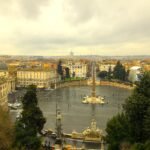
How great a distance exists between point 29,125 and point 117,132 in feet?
8.15

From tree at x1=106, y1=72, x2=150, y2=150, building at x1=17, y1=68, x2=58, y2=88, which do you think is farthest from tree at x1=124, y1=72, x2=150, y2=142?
building at x1=17, y1=68, x2=58, y2=88

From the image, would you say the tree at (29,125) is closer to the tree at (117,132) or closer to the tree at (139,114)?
the tree at (117,132)

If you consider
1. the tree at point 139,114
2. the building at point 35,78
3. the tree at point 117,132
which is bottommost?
the building at point 35,78

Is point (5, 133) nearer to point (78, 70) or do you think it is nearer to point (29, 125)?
point (29, 125)

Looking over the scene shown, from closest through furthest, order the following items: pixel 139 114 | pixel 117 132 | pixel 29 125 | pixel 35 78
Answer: pixel 139 114 < pixel 117 132 < pixel 29 125 < pixel 35 78

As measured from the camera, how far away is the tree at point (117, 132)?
991 cm

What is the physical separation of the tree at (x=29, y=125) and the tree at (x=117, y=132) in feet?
6.48

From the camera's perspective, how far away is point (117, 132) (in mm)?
10297

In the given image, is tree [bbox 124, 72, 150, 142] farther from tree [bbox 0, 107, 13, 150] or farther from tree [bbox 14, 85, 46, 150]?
tree [bbox 0, 107, 13, 150]

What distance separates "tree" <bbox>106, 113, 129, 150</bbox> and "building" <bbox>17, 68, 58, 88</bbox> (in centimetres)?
2943

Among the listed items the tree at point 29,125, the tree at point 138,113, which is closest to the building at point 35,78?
the tree at point 29,125

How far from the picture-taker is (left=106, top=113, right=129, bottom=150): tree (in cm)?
991

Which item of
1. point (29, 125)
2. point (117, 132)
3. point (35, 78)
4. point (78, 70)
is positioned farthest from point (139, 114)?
point (78, 70)

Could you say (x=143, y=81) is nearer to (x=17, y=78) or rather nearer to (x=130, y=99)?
(x=130, y=99)
